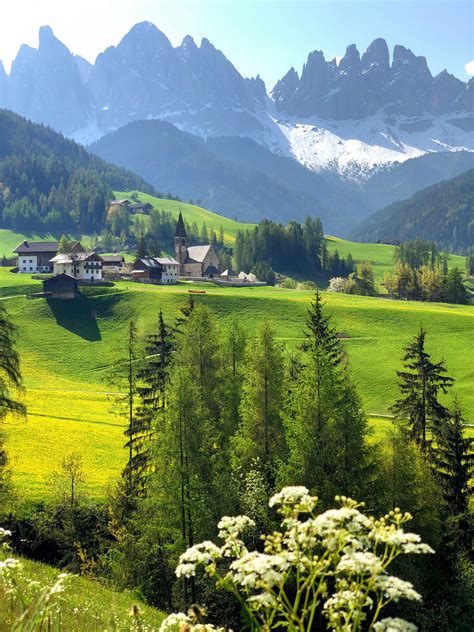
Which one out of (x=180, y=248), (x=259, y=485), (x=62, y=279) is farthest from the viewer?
(x=180, y=248)

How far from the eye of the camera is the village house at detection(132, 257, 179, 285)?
152125mm

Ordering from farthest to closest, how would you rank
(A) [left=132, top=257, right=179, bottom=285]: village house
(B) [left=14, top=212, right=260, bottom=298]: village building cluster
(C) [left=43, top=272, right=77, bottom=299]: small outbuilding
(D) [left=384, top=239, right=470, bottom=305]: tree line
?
1. (A) [left=132, top=257, right=179, bottom=285]: village house
2. (D) [left=384, top=239, right=470, bottom=305]: tree line
3. (B) [left=14, top=212, right=260, bottom=298]: village building cluster
4. (C) [left=43, top=272, right=77, bottom=299]: small outbuilding

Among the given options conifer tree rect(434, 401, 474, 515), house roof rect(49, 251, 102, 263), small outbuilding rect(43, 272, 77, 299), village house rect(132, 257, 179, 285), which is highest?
house roof rect(49, 251, 102, 263)

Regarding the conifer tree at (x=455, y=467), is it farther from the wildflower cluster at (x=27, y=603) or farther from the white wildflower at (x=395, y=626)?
the white wildflower at (x=395, y=626)

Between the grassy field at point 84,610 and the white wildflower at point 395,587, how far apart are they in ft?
9.24

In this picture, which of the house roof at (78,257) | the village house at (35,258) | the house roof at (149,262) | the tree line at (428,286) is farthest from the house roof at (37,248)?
the tree line at (428,286)

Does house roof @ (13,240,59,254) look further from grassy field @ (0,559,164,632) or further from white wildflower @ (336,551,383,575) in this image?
white wildflower @ (336,551,383,575)

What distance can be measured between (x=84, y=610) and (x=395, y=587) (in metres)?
9.40

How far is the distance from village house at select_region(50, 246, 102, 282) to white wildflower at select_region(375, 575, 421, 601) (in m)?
130

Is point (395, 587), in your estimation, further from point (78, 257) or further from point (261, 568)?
point (78, 257)

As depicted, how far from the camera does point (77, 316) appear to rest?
113750 mm

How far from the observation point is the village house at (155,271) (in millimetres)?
152125

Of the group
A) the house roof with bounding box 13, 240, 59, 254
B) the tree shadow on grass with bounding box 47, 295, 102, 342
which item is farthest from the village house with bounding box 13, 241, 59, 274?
the tree shadow on grass with bounding box 47, 295, 102, 342

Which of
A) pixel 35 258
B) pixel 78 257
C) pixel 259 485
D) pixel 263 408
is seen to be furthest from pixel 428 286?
pixel 259 485
